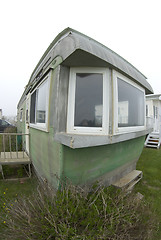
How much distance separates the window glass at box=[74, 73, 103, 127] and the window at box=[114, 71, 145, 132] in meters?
0.33

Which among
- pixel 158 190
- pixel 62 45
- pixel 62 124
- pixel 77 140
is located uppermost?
pixel 62 45

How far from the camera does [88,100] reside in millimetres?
1917

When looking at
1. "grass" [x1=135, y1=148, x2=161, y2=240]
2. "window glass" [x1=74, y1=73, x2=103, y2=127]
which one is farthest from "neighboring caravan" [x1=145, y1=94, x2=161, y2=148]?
"window glass" [x1=74, y1=73, x2=103, y2=127]

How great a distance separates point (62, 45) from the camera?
1.94m

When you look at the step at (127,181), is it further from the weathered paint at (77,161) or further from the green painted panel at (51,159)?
the green painted panel at (51,159)

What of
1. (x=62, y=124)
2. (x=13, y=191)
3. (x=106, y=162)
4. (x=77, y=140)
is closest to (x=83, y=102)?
(x=62, y=124)

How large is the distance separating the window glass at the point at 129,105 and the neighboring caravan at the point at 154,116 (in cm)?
557

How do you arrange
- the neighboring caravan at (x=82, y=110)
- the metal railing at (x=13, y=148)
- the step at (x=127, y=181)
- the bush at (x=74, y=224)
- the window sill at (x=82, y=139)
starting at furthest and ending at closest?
the metal railing at (x=13, y=148)
the step at (x=127, y=181)
the neighboring caravan at (x=82, y=110)
the window sill at (x=82, y=139)
the bush at (x=74, y=224)

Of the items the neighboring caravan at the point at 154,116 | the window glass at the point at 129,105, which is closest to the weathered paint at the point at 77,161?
the window glass at the point at 129,105

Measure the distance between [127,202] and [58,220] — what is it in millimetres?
1012

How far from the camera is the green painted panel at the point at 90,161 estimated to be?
72.1 inches

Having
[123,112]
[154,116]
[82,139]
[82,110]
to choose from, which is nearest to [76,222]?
[82,139]

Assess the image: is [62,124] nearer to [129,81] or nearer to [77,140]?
[77,140]

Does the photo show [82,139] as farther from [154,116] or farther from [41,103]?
[154,116]
